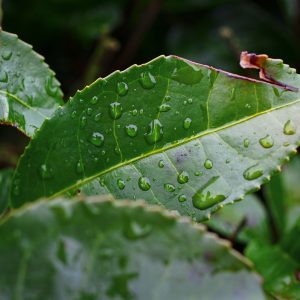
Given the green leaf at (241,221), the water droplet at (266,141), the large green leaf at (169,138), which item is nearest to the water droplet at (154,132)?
the large green leaf at (169,138)

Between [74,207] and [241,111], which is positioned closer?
[74,207]

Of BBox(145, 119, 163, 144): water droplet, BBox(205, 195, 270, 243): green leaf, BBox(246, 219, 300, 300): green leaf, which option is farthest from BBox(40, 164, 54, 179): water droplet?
BBox(205, 195, 270, 243): green leaf

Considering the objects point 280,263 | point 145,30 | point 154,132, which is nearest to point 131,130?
point 154,132

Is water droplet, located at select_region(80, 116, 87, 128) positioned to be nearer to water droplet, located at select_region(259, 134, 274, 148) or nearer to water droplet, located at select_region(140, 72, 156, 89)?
water droplet, located at select_region(140, 72, 156, 89)

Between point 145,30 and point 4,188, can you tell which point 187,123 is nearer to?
point 4,188

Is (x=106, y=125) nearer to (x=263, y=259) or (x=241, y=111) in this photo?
(x=241, y=111)

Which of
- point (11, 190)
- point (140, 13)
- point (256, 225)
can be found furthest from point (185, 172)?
point (140, 13)
